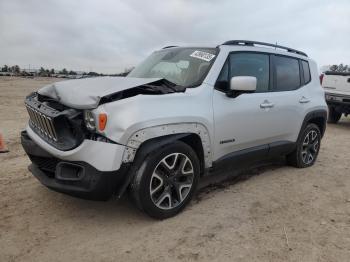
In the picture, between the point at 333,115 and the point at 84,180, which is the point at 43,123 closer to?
the point at 84,180

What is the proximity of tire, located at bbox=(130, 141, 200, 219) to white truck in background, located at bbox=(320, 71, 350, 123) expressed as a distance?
26.7 ft

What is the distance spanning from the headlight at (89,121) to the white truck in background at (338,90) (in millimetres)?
8979

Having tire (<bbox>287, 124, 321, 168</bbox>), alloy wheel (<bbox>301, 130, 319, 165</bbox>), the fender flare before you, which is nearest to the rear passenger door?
tire (<bbox>287, 124, 321, 168</bbox>)

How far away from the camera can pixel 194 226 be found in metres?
3.48

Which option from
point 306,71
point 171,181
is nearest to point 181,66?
point 171,181

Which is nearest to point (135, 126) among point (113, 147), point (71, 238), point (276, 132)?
point (113, 147)

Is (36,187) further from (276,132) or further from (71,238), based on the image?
(276,132)

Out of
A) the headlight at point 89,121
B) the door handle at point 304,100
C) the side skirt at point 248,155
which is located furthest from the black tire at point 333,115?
the headlight at point 89,121

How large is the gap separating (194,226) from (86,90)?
64.7 inches

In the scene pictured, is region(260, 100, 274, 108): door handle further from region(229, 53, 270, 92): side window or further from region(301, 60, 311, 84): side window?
region(301, 60, 311, 84): side window

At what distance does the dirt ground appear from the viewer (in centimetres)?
302

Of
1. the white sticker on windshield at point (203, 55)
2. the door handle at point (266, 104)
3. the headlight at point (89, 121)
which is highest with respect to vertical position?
the white sticker on windshield at point (203, 55)

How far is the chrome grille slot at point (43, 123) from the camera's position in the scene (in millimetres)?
3342

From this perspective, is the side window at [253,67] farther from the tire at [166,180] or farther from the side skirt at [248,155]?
the tire at [166,180]
